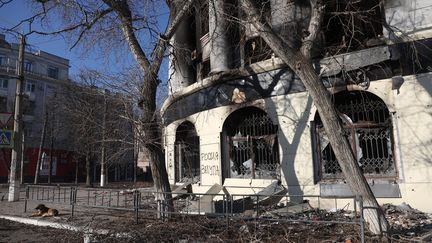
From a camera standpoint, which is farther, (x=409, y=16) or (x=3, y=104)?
(x=3, y=104)

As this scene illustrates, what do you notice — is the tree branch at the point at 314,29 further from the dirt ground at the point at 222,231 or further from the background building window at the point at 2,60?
the background building window at the point at 2,60

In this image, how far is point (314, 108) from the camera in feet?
36.4

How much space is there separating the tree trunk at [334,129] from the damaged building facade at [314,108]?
1.36 m

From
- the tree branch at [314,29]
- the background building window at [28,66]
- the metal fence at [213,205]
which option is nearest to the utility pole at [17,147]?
the metal fence at [213,205]

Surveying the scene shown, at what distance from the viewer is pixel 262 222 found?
303 inches

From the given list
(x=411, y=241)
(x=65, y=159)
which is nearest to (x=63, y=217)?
(x=411, y=241)

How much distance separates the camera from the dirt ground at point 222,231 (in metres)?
6.74

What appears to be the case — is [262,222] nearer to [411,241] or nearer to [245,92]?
[411,241]

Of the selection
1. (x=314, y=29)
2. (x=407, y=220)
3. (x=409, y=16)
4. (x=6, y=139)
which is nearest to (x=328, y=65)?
(x=409, y=16)

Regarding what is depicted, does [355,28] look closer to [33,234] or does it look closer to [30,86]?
[33,234]

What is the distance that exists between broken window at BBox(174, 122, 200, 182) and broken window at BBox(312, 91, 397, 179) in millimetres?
5811

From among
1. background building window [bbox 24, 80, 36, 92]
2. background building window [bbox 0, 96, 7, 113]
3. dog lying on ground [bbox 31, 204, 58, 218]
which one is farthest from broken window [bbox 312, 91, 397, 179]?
background building window [bbox 24, 80, 36, 92]

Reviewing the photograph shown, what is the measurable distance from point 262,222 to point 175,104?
9464 millimetres

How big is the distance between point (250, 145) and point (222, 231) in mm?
5732
